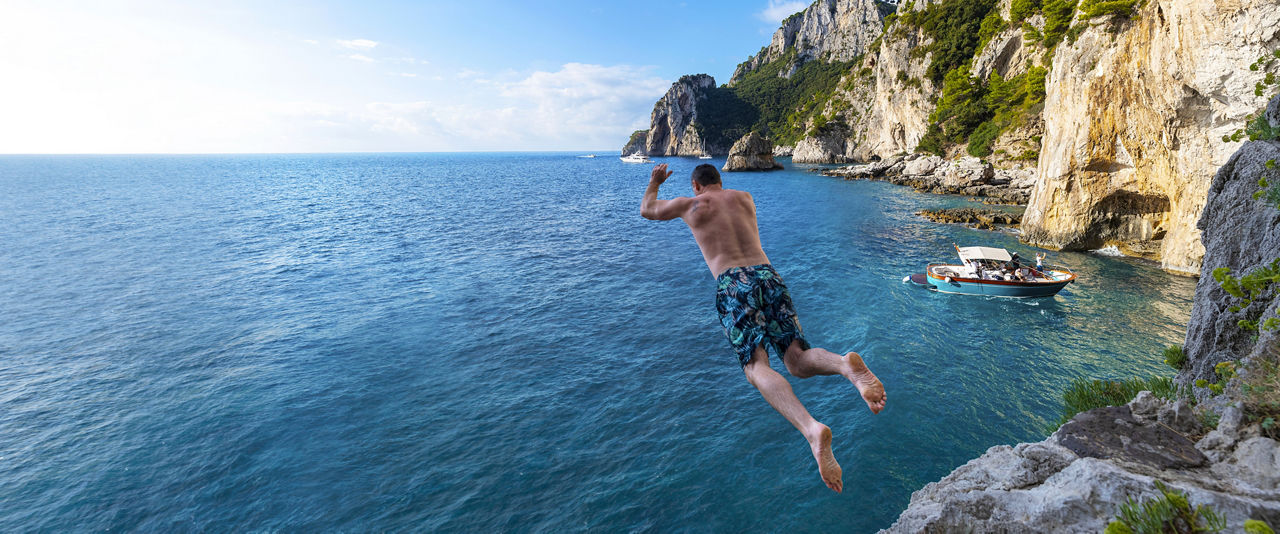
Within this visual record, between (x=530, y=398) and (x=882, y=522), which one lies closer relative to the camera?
(x=882, y=522)

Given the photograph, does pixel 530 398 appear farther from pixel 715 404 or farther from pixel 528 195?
pixel 528 195

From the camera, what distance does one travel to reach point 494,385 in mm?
17734

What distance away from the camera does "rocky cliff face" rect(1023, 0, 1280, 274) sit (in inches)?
762

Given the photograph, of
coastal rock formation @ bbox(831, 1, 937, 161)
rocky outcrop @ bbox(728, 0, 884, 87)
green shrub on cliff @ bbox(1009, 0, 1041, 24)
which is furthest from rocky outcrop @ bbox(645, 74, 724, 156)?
green shrub on cliff @ bbox(1009, 0, 1041, 24)

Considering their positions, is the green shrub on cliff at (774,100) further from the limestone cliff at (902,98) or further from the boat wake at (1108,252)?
the boat wake at (1108,252)

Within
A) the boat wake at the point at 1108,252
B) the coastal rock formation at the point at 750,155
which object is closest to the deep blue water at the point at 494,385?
the boat wake at the point at 1108,252

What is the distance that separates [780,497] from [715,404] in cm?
429

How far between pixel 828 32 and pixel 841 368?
17604 centimetres

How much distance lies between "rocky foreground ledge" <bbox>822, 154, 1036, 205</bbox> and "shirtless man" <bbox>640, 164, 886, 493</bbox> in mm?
46636

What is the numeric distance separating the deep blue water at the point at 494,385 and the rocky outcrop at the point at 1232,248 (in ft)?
22.1

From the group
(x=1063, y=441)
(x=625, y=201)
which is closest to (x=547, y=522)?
(x=1063, y=441)

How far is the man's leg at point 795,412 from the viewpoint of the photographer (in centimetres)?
368

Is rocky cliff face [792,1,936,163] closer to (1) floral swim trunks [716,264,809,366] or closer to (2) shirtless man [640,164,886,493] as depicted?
(2) shirtless man [640,164,886,493]

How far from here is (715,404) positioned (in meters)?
16.3
